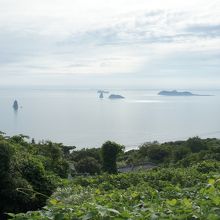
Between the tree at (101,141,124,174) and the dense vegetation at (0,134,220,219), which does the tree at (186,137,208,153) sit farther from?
the tree at (101,141,124,174)

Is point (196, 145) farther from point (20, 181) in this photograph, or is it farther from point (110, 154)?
point (20, 181)

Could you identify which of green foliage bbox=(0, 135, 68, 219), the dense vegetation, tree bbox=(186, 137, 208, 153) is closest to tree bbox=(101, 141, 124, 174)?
the dense vegetation

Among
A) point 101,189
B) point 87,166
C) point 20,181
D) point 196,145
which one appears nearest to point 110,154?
point 87,166

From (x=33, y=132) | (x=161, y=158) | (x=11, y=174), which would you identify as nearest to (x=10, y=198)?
(x=11, y=174)

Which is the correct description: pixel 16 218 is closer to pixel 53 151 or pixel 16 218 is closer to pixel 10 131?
pixel 53 151

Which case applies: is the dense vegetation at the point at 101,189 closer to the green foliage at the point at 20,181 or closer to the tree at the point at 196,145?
the green foliage at the point at 20,181

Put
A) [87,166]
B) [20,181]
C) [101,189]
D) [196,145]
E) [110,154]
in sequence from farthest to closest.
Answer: [196,145]
[87,166]
[110,154]
[20,181]
[101,189]

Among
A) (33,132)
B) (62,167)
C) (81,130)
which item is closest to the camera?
(62,167)
